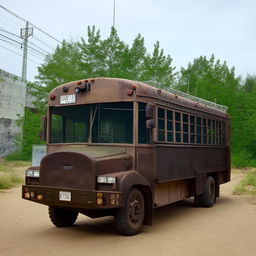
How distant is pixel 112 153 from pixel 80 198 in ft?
3.64

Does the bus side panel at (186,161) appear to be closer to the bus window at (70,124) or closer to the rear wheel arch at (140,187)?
the rear wheel arch at (140,187)

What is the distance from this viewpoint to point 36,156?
68.3 ft

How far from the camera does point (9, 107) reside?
31797 millimetres

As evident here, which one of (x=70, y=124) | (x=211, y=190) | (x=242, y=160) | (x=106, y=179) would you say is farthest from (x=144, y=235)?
(x=242, y=160)

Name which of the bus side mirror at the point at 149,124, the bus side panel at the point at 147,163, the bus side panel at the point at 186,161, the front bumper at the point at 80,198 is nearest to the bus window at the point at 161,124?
the bus side panel at the point at 186,161

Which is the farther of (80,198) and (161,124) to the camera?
(161,124)

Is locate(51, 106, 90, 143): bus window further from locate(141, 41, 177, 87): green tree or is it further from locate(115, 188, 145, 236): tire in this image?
locate(141, 41, 177, 87): green tree

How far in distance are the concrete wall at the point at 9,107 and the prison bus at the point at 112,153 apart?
24.2m

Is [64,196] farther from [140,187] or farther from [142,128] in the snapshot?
[142,128]

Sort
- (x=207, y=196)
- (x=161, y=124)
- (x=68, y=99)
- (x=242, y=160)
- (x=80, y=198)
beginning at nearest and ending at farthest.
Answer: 1. (x=80, y=198)
2. (x=68, y=99)
3. (x=161, y=124)
4. (x=207, y=196)
5. (x=242, y=160)

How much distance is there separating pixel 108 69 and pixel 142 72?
8.33 ft

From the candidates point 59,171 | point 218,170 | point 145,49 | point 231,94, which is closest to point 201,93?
point 231,94

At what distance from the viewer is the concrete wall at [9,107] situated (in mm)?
31141

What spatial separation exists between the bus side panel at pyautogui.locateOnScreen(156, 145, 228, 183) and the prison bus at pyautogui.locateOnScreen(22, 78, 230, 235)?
0.07ft
